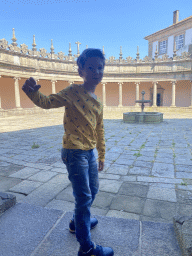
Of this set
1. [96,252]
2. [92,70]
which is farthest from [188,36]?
[96,252]

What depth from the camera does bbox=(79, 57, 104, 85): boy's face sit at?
5.34 feet

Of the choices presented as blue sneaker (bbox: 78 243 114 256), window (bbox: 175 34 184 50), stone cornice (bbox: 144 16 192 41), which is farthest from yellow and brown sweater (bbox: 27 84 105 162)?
window (bbox: 175 34 184 50)

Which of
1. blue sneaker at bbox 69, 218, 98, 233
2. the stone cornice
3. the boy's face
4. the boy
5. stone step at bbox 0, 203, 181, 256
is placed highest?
the stone cornice

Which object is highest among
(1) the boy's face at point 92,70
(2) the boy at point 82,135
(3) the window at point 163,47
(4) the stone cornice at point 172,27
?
(4) the stone cornice at point 172,27

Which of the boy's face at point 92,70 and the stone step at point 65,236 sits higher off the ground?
the boy's face at point 92,70

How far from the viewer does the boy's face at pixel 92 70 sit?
1.63 meters

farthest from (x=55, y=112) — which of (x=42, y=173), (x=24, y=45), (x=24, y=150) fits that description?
(x=42, y=173)

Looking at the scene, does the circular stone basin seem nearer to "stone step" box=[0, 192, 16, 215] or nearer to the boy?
"stone step" box=[0, 192, 16, 215]

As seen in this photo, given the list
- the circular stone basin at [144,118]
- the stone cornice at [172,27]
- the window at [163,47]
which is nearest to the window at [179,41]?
the stone cornice at [172,27]

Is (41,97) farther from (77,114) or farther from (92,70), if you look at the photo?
(92,70)

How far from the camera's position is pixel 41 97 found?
1.48 m

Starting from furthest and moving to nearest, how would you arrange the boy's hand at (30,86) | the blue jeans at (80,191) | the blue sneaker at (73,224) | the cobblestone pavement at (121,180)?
the cobblestone pavement at (121,180), the blue sneaker at (73,224), the blue jeans at (80,191), the boy's hand at (30,86)

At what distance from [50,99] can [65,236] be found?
1381mm

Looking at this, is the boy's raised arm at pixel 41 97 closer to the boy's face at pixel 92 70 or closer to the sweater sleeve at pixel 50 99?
the sweater sleeve at pixel 50 99
